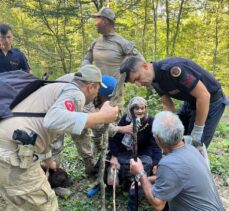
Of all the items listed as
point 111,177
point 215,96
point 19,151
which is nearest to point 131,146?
point 111,177

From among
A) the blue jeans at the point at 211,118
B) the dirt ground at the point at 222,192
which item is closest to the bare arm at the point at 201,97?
the blue jeans at the point at 211,118

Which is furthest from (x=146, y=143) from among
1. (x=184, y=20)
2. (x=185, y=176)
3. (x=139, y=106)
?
(x=184, y=20)

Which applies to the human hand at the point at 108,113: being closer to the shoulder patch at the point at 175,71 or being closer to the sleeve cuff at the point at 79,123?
the sleeve cuff at the point at 79,123

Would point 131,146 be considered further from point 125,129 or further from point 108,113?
point 108,113

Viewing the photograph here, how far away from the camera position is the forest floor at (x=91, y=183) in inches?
149

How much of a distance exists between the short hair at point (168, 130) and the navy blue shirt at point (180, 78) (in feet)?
2.14

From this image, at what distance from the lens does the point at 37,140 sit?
2.46 meters

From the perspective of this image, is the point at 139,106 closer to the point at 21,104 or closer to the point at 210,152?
the point at 21,104

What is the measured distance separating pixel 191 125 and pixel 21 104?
196cm

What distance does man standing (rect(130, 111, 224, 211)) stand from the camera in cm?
232

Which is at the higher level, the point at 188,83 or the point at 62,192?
the point at 188,83

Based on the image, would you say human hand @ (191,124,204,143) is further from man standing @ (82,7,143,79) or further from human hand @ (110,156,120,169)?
man standing @ (82,7,143,79)

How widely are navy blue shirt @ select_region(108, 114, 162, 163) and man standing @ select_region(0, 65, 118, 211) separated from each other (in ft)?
4.97

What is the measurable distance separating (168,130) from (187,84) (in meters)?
0.78
